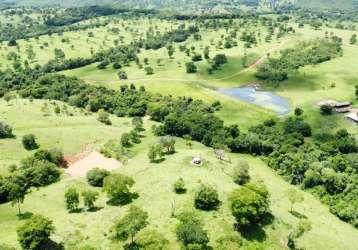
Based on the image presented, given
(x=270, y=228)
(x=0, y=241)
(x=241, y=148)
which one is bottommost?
(x=241, y=148)

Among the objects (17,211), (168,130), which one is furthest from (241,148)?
(17,211)

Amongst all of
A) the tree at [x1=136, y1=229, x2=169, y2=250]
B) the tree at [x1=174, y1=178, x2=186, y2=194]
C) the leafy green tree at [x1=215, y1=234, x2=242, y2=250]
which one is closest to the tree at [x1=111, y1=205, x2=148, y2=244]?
the tree at [x1=136, y1=229, x2=169, y2=250]

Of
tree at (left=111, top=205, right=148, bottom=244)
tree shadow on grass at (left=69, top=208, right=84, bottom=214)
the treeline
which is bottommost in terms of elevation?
the treeline

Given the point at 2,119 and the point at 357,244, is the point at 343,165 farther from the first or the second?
the point at 2,119

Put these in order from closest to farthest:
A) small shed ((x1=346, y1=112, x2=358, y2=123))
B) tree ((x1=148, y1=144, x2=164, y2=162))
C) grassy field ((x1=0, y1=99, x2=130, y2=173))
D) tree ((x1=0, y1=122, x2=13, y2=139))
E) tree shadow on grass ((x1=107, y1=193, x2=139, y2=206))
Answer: tree shadow on grass ((x1=107, y1=193, x2=139, y2=206))
tree ((x1=148, y1=144, x2=164, y2=162))
grassy field ((x1=0, y1=99, x2=130, y2=173))
tree ((x1=0, y1=122, x2=13, y2=139))
small shed ((x1=346, y1=112, x2=358, y2=123))

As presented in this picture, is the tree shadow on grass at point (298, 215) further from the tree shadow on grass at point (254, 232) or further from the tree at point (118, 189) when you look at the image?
the tree at point (118, 189)

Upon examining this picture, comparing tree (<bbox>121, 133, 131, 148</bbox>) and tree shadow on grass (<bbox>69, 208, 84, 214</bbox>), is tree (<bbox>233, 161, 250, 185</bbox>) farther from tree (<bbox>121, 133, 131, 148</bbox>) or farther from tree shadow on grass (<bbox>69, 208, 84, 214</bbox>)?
tree (<bbox>121, 133, 131, 148</bbox>)
